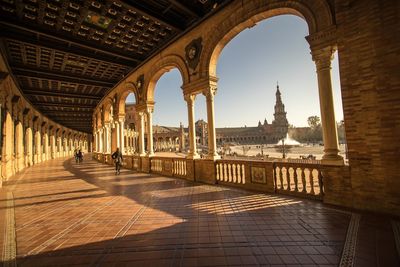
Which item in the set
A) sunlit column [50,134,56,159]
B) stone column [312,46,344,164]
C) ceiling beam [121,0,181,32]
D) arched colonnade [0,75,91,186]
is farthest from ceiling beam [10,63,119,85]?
sunlit column [50,134,56,159]

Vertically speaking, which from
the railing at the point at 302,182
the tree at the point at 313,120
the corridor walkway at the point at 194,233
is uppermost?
the tree at the point at 313,120

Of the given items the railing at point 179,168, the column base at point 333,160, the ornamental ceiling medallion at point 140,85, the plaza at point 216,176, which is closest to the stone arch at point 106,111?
the ornamental ceiling medallion at point 140,85

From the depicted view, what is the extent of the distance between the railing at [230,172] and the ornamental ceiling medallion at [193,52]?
4343 millimetres

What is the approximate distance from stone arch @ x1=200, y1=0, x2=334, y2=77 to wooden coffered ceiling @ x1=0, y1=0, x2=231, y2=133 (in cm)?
82

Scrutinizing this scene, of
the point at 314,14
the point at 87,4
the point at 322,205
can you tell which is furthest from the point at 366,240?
the point at 87,4

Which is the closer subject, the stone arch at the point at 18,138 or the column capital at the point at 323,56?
the column capital at the point at 323,56

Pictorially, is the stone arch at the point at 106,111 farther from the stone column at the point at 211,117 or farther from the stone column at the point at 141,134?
the stone column at the point at 211,117

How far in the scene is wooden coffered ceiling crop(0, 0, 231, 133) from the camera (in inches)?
300

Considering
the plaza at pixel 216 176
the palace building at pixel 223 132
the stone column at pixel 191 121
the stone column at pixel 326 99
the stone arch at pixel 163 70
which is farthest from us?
the palace building at pixel 223 132

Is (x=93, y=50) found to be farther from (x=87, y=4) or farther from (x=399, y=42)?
(x=399, y=42)

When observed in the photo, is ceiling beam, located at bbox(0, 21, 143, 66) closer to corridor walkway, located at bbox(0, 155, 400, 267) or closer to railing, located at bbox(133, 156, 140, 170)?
railing, located at bbox(133, 156, 140, 170)

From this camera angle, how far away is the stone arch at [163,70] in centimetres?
963

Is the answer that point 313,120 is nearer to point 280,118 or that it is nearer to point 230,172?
point 280,118

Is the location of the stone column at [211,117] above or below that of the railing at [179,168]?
above
